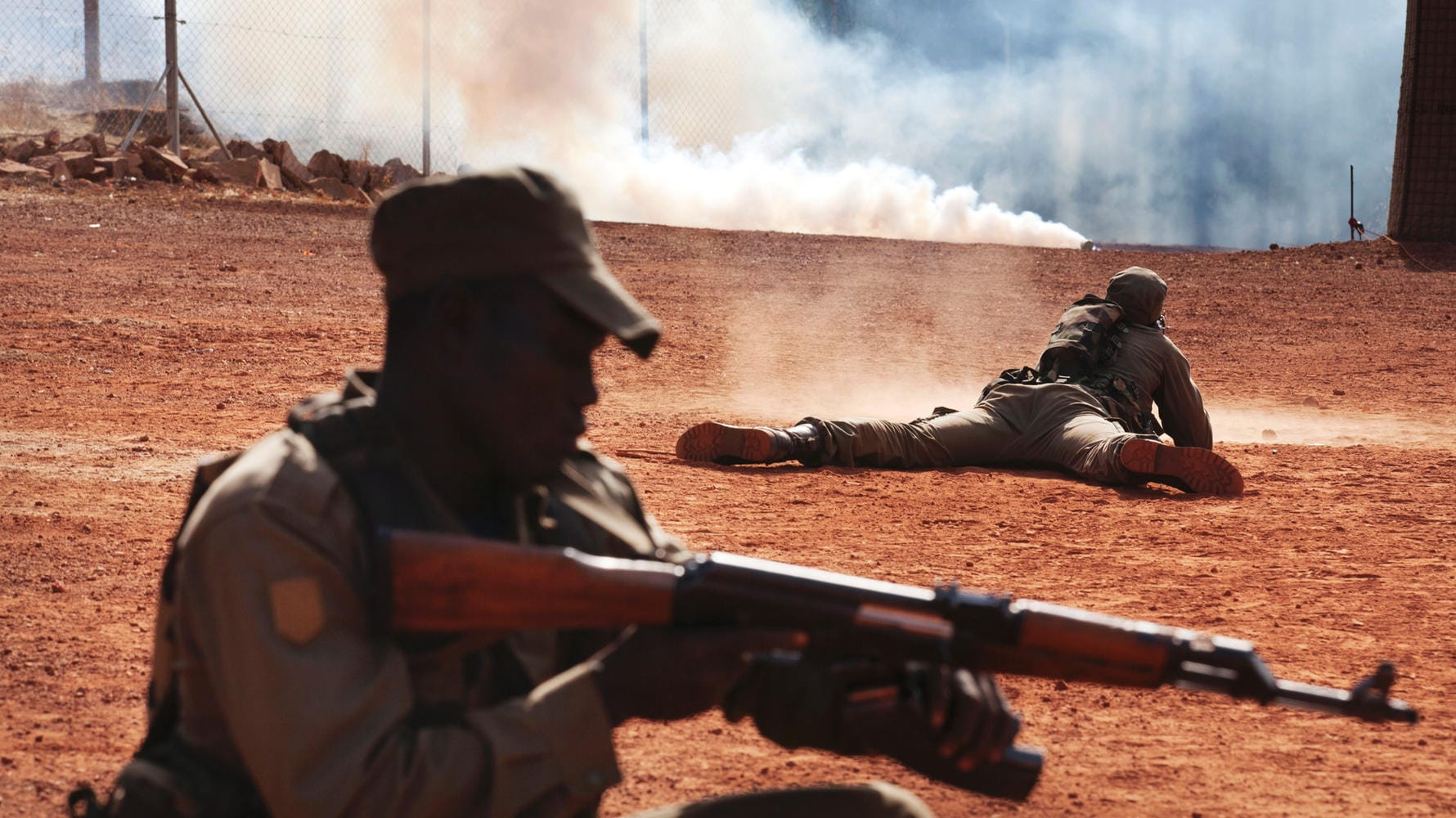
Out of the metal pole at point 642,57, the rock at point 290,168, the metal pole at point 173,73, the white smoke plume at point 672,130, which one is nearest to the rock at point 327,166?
the rock at point 290,168

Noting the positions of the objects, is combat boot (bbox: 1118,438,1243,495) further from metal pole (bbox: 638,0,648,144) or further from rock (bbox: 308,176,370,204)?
metal pole (bbox: 638,0,648,144)

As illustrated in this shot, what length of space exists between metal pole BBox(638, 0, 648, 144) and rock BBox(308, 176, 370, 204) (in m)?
5.07

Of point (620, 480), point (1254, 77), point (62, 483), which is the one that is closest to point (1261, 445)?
point (62, 483)

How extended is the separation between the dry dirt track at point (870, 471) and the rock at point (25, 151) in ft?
6.67

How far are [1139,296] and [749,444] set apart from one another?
2306mm

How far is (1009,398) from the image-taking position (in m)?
8.15

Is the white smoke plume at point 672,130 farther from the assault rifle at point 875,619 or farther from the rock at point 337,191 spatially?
the assault rifle at point 875,619

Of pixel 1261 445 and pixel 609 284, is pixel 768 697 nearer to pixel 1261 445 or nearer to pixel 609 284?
pixel 609 284

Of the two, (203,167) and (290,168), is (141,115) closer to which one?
(203,167)

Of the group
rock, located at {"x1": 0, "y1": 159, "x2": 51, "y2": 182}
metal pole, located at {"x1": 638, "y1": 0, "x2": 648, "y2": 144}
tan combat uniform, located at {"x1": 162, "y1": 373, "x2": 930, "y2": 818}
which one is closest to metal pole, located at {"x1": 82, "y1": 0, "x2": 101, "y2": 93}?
rock, located at {"x1": 0, "y1": 159, "x2": 51, "y2": 182}

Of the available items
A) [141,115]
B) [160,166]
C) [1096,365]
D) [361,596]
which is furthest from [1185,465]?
[141,115]

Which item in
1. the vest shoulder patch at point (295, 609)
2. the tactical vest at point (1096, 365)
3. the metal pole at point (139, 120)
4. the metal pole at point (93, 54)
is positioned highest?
the metal pole at point (93, 54)

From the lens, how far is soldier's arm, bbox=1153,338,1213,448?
8.14m

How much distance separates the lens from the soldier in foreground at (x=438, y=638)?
70.1 inches
